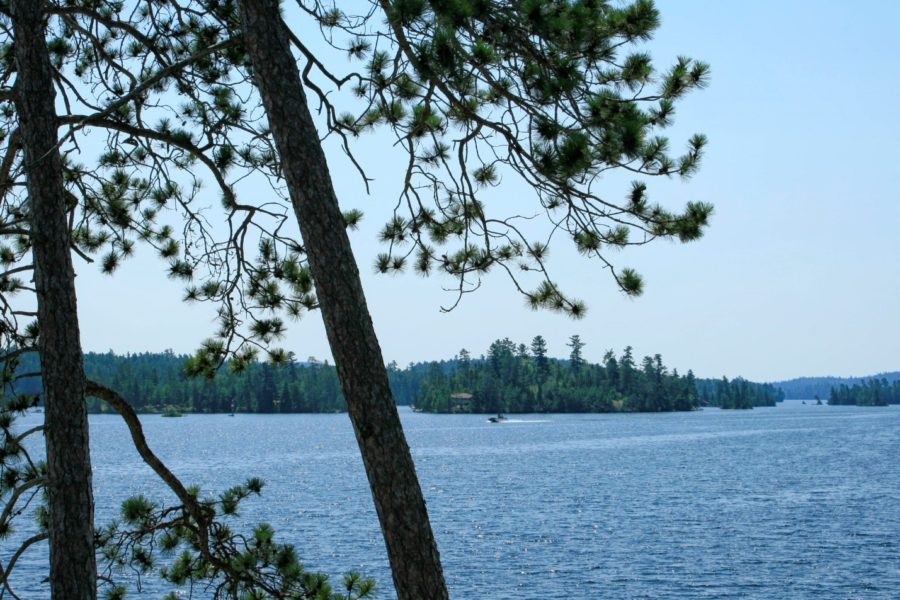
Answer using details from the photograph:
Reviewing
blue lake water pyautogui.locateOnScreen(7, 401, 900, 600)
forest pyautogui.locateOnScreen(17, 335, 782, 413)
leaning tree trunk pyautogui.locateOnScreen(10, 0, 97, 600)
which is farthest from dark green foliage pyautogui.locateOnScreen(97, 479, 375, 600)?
forest pyautogui.locateOnScreen(17, 335, 782, 413)

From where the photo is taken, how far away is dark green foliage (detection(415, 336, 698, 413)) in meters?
128

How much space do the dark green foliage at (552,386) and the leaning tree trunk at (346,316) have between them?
121m

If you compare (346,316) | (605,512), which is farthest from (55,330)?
(605,512)

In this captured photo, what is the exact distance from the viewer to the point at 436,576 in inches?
168

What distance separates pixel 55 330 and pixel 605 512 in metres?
31.4

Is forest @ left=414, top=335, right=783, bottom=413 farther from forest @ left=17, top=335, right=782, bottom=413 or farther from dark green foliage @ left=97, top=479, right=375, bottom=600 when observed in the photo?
dark green foliage @ left=97, top=479, right=375, bottom=600

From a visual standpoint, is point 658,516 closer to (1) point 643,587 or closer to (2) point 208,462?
(1) point 643,587

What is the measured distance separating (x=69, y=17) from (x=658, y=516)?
98.4ft

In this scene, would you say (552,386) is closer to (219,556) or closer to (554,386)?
(554,386)

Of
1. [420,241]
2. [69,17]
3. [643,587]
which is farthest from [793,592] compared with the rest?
[69,17]

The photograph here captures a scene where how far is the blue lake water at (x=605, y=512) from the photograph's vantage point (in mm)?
22109

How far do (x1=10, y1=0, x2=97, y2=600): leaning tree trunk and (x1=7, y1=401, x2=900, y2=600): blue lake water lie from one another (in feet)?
50.3

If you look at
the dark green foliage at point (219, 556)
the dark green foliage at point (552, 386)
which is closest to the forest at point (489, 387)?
the dark green foliage at point (552, 386)

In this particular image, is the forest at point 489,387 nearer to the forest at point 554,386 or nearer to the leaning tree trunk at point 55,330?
the forest at point 554,386
